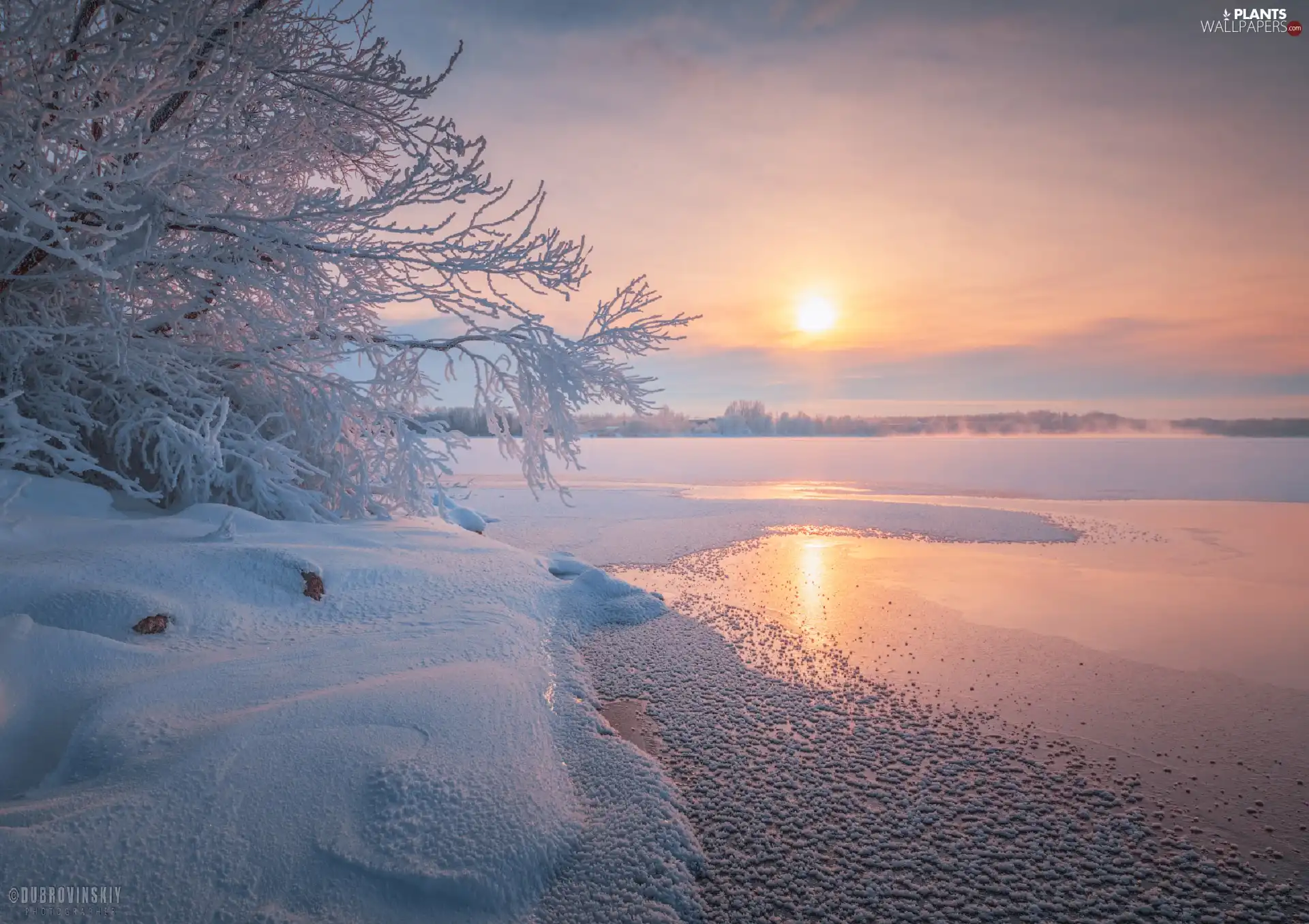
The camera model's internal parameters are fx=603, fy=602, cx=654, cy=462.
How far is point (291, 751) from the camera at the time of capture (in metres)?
2.29

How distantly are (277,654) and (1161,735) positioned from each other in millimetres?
4624

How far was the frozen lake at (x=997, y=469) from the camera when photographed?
44.9 feet

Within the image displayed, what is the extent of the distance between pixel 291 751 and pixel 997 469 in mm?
20674

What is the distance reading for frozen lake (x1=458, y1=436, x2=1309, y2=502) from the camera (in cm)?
1370

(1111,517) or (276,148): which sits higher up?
(276,148)

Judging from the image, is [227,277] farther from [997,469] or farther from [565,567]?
[997,469]

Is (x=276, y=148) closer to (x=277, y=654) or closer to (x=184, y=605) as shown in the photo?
(x=184, y=605)

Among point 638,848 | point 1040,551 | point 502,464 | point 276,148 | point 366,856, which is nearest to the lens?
point 366,856

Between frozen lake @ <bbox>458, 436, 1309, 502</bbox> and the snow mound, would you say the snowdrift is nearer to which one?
the snow mound

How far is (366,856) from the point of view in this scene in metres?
1.92

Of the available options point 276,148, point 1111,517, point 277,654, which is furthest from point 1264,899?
point 1111,517

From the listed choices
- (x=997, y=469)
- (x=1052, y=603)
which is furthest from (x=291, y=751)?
(x=997, y=469)

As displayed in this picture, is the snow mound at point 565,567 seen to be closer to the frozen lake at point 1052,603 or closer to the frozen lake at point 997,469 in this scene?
the frozen lake at point 1052,603

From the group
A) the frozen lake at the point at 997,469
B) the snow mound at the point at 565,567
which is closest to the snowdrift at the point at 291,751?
the snow mound at the point at 565,567
